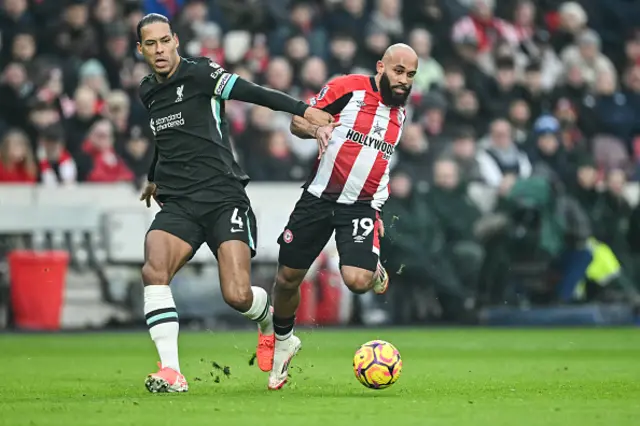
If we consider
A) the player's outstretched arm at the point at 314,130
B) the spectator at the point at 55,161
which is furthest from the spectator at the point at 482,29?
the player's outstretched arm at the point at 314,130

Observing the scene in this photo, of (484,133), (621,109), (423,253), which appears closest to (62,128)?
(423,253)

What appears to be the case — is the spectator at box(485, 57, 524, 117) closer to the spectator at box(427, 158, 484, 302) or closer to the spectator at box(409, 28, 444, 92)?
the spectator at box(409, 28, 444, 92)

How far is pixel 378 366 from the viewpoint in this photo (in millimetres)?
9461

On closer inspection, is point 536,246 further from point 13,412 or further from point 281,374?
point 13,412

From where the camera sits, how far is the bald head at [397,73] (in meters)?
10.3

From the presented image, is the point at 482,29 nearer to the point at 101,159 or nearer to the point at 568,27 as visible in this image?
the point at 568,27

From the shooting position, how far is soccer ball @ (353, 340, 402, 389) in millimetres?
9469

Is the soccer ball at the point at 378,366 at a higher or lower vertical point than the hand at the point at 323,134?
lower

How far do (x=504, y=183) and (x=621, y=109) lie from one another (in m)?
3.62

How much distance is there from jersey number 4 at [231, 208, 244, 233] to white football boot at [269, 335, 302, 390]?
1092mm

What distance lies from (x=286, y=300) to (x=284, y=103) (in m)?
1.74

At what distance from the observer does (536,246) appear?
19.5 metres

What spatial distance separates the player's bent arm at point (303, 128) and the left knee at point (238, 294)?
1.13m

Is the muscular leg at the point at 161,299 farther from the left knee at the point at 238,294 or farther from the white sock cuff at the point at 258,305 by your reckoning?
the white sock cuff at the point at 258,305
